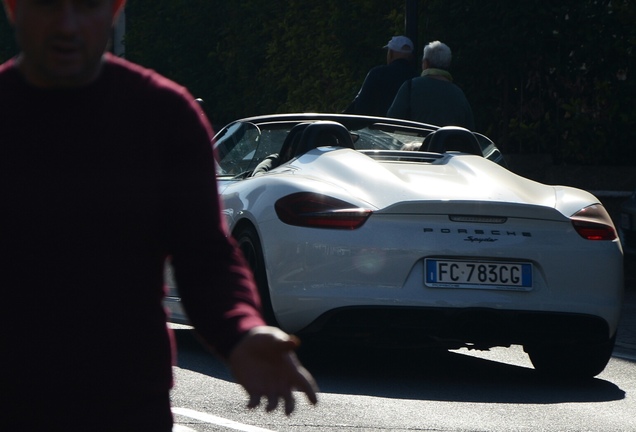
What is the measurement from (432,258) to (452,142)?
1702 millimetres

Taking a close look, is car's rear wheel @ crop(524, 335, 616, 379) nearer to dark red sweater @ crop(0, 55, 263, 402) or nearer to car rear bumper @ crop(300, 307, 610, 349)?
car rear bumper @ crop(300, 307, 610, 349)

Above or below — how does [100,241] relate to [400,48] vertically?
above

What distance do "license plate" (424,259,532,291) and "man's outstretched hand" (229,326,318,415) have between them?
194 inches

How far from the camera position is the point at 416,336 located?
23.9 feet

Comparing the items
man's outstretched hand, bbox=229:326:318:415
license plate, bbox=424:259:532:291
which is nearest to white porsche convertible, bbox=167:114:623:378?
license plate, bbox=424:259:532:291

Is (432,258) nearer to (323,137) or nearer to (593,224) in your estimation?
(593,224)

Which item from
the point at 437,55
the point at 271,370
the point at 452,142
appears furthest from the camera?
the point at 437,55

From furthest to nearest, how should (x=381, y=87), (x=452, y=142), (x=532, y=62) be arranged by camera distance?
1. (x=532, y=62)
2. (x=381, y=87)
3. (x=452, y=142)

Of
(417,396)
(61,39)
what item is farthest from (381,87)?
(61,39)

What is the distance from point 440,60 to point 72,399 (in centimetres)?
979

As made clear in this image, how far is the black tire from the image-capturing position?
7516mm

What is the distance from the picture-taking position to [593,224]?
7.50 meters

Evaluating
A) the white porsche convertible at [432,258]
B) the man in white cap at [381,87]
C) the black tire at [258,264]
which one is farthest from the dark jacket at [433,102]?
the black tire at [258,264]

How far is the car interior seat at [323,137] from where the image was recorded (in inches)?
323
